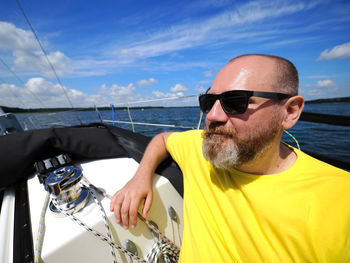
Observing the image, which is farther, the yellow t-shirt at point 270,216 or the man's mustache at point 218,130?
the man's mustache at point 218,130

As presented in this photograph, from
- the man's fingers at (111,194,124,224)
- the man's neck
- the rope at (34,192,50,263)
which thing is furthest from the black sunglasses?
the rope at (34,192,50,263)

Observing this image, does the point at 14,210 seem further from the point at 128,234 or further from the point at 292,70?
the point at 292,70

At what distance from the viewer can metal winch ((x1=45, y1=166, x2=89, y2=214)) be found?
2.14 ft

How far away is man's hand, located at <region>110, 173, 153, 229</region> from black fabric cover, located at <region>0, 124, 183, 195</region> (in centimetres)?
25

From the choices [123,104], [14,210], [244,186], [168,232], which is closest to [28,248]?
[14,210]

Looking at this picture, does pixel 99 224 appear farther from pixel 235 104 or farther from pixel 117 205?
pixel 235 104

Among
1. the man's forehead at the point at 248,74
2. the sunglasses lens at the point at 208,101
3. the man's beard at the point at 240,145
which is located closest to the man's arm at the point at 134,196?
the man's beard at the point at 240,145

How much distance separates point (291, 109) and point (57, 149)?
153 cm

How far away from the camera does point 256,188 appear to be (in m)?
0.78

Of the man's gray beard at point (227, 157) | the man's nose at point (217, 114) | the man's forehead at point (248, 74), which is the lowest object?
the man's gray beard at point (227, 157)

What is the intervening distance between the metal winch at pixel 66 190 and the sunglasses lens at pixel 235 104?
825 millimetres

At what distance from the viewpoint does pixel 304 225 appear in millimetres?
622

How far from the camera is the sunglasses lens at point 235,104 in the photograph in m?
0.82

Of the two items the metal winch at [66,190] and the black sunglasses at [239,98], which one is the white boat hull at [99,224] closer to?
the metal winch at [66,190]
